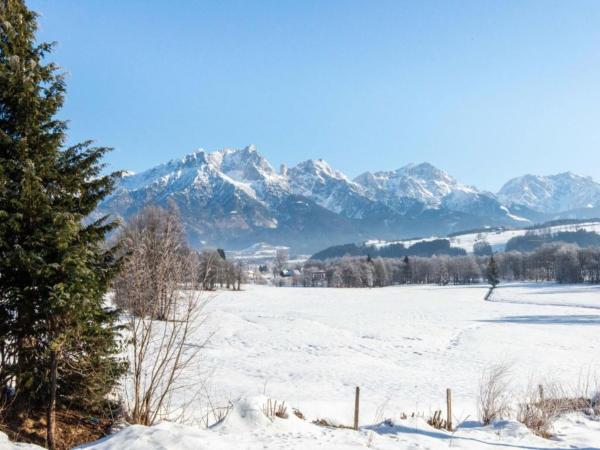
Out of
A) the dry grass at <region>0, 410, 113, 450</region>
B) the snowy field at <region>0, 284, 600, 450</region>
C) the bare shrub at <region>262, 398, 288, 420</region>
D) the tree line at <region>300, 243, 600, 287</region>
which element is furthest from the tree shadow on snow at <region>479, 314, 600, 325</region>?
the tree line at <region>300, 243, 600, 287</region>

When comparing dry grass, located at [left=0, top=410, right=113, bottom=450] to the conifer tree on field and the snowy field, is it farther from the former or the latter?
the snowy field

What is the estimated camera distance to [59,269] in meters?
8.51

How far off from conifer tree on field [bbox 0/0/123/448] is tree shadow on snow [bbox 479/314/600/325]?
45884mm

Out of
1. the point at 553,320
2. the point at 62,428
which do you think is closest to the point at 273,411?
the point at 62,428

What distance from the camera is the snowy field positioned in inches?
344

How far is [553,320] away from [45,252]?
176 feet

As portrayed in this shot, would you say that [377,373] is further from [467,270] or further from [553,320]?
[467,270]

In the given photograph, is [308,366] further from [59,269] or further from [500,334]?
[500,334]

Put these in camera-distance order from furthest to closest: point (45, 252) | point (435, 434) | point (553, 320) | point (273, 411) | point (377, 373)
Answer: point (553, 320), point (377, 373), point (435, 434), point (273, 411), point (45, 252)

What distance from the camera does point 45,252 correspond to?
336 inches

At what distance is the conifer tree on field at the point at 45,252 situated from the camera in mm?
8359

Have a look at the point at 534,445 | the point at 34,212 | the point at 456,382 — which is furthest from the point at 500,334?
the point at 34,212

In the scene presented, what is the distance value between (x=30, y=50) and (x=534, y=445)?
605 inches

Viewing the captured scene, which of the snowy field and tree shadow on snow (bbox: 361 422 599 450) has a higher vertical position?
tree shadow on snow (bbox: 361 422 599 450)
